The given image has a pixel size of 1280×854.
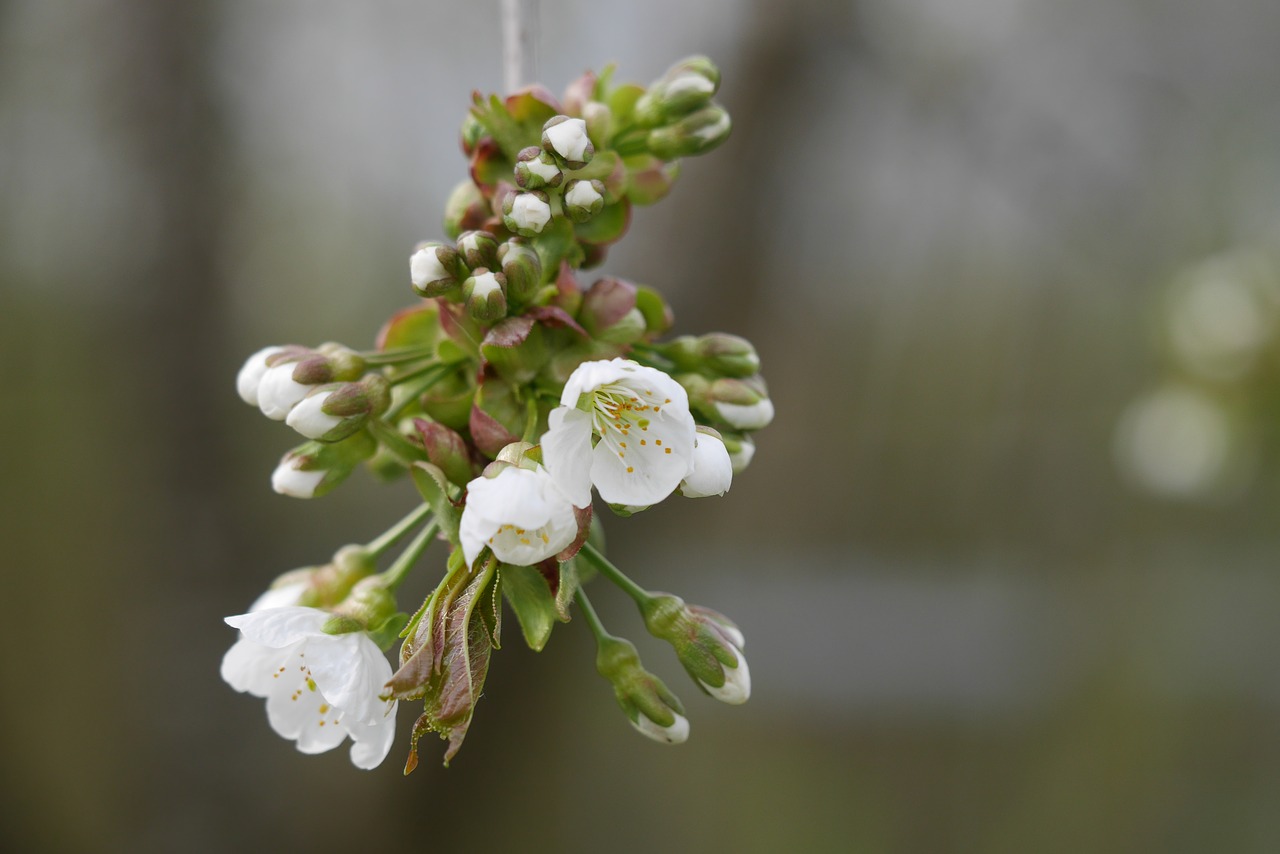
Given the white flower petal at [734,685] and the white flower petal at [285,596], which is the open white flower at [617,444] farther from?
the white flower petal at [285,596]

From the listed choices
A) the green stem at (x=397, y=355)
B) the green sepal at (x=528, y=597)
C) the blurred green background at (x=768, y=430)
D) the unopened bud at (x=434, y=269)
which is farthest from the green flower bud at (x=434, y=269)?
the blurred green background at (x=768, y=430)

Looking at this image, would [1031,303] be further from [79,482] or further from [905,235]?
[79,482]

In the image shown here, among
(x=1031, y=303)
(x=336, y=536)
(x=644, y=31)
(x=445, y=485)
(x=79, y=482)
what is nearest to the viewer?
(x=445, y=485)

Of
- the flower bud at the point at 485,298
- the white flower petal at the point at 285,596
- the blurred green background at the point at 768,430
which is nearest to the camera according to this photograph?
the flower bud at the point at 485,298

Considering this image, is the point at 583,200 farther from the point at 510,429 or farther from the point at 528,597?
the point at 528,597

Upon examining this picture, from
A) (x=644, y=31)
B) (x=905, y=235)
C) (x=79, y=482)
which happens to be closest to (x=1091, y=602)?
(x=905, y=235)
